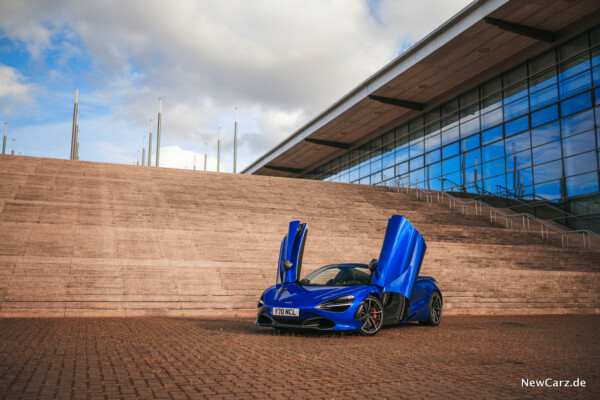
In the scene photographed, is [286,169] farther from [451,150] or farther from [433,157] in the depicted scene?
[451,150]

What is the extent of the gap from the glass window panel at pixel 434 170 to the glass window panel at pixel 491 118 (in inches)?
147

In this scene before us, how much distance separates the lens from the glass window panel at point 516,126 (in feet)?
80.0

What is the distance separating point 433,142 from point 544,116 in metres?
8.11

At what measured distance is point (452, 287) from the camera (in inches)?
498

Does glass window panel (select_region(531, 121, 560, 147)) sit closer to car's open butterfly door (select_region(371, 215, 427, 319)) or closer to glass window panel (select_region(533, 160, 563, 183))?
glass window panel (select_region(533, 160, 563, 183))

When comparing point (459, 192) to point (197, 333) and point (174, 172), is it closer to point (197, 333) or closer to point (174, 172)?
point (174, 172)

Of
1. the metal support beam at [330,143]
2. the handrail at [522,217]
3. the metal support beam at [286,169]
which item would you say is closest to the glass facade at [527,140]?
the handrail at [522,217]

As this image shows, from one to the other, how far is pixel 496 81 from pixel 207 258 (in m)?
Result: 19.9

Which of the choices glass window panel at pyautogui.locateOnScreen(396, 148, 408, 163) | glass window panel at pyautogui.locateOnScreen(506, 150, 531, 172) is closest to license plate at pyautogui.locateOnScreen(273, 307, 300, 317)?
glass window panel at pyautogui.locateOnScreen(506, 150, 531, 172)

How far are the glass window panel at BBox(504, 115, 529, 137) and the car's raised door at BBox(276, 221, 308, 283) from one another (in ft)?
63.0

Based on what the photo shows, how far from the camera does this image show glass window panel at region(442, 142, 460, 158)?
28.8 m

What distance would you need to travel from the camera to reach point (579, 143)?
21391mm

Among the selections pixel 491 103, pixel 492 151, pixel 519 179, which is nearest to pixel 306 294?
pixel 519 179

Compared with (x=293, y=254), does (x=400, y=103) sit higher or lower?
higher
